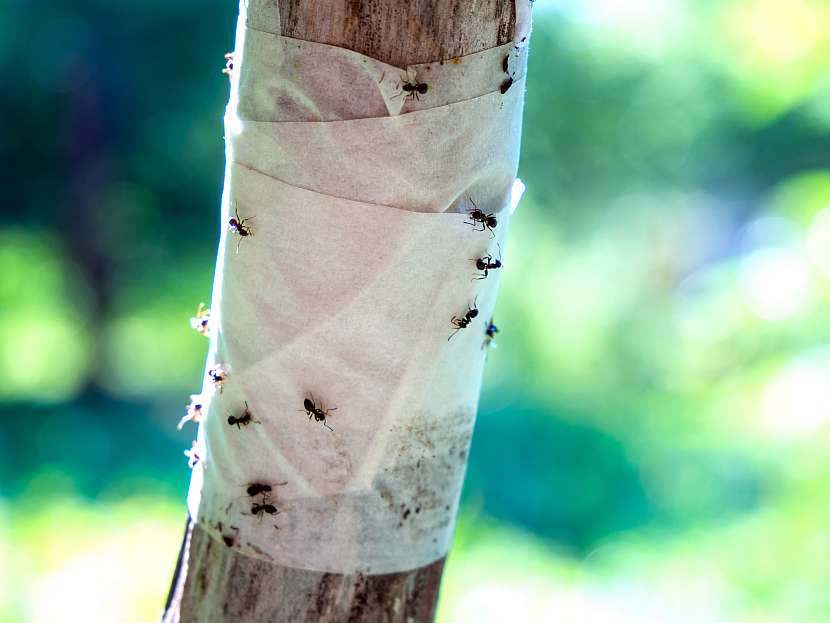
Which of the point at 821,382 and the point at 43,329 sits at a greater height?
the point at 43,329

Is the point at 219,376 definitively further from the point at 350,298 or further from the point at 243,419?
the point at 350,298

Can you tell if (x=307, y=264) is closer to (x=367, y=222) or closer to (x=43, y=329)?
(x=367, y=222)

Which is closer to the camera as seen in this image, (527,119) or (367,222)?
(367,222)

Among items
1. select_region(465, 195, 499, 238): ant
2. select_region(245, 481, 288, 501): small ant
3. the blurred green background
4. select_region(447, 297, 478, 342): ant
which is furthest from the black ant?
the blurred green background

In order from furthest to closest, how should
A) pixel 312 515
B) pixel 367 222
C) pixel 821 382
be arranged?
1. pixel 821 382
2. pixel 312 515
3. pixel 367 222

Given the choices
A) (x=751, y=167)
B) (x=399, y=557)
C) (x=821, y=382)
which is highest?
(x=751, y=167)

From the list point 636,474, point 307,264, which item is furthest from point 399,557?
point 636,474

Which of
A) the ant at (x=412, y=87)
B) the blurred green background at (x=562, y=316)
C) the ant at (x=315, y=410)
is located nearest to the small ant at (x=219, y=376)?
the ant at (x=315, y=410)
